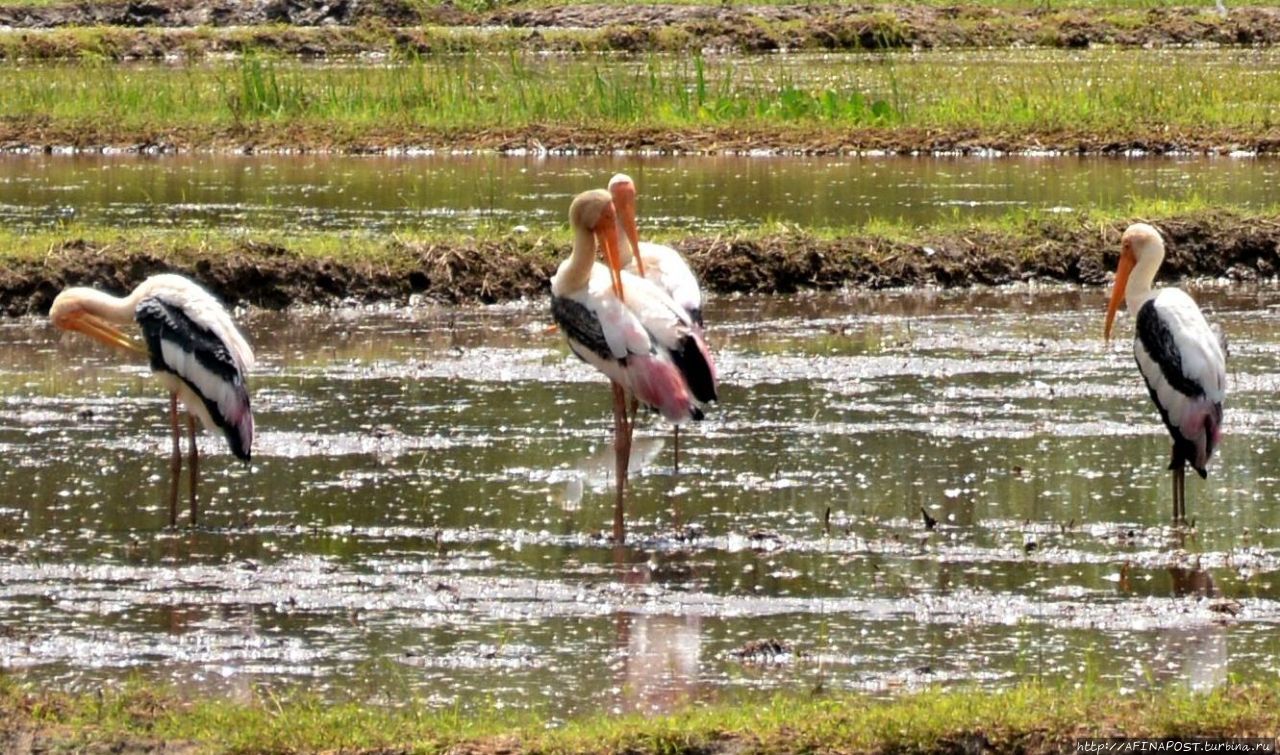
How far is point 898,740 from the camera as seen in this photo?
6.07 m

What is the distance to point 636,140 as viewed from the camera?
71.6 feet

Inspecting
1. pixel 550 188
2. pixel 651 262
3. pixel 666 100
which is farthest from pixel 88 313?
pixel 666 100

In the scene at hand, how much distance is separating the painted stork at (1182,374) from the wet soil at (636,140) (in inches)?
442

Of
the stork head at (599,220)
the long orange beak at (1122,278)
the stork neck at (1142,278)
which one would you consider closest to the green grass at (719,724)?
the stork head at (599,220)

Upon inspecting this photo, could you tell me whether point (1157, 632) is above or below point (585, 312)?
below

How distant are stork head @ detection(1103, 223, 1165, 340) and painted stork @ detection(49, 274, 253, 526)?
4.21m

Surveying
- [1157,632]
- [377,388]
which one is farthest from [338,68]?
[1157,632]

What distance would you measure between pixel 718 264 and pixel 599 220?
460cm

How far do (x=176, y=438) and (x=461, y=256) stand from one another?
16.3 ft

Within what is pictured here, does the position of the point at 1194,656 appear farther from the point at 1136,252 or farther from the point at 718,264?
the point at 718,264

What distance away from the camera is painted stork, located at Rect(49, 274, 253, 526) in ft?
30.8

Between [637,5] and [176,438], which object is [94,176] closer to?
[176,438]

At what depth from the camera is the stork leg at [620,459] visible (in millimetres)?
8969

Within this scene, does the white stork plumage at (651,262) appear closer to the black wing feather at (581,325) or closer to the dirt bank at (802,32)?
the black wing feather at (581,325)
